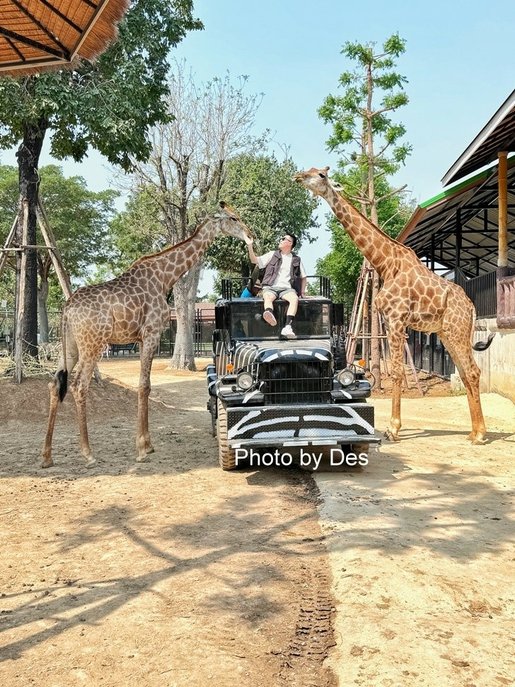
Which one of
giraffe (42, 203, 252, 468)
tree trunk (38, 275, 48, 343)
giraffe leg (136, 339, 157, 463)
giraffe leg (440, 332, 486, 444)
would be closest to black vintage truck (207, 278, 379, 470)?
giraffe leg (136, 339, 157, 463)

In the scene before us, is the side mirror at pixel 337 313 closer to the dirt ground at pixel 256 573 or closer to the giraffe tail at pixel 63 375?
the dirt ground at pixel 256 573

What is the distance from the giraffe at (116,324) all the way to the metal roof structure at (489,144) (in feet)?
17.0

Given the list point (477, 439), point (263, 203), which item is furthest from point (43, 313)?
point (477, 439)

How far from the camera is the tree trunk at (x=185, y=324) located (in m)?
27.1

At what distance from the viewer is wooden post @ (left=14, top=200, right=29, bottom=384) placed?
12422 millimetres

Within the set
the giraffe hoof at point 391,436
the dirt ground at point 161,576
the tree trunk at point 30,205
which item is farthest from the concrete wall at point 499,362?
the tree trunk at point 30,205

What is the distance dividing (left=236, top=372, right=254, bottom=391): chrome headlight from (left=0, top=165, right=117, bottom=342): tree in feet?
86.9

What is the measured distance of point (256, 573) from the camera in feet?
15.1

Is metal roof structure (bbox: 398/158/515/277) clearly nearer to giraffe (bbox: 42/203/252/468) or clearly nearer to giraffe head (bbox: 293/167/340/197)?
giraffe head (bbox: 293/167/340/197)

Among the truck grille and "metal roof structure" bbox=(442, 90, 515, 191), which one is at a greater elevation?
"metal roof structure" bbox=(442, 90, 515, 191)

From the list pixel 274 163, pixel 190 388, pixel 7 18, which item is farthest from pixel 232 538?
pixel 274 163

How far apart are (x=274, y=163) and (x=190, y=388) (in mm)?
20550

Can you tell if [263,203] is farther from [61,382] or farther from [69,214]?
[61,382]

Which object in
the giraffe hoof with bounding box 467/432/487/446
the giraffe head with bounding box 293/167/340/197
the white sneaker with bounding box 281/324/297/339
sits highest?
the giraffe head with bounding box 293/167/340/197
